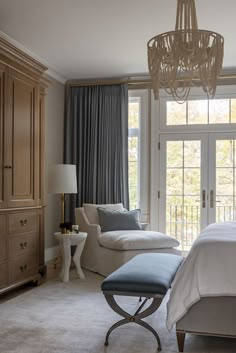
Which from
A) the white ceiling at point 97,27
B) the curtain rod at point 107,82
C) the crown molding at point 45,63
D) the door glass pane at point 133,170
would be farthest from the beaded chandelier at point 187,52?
the door glass pane at point 133,170

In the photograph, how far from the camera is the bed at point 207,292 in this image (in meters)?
2.67

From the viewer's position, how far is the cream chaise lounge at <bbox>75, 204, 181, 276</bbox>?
4887 mm

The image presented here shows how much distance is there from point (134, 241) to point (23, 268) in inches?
50.9

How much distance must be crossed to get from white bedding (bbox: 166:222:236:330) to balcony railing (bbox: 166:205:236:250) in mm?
3357

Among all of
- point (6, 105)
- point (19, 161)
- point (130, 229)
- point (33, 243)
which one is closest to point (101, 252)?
point (130, 229)

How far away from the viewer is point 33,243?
4547 millimetres

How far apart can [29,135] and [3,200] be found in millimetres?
874

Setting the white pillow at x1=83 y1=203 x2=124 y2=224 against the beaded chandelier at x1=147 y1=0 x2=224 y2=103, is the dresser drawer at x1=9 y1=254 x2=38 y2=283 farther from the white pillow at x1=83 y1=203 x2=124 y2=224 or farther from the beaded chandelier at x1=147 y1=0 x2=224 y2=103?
the beaded chandelier at x1=147 y1=0 x2=224 y2=103

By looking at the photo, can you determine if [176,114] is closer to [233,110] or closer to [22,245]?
Answer: [233,110]

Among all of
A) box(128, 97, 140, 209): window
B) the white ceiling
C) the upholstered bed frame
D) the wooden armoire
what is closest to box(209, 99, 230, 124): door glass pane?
the white ceiling

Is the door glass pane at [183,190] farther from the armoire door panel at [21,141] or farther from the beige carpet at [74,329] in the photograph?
the armoire door panel at [21,141]

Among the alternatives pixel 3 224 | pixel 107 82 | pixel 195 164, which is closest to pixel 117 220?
pixel 195 164

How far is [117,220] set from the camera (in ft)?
18.3

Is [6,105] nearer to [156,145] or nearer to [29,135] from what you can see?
[29,135]
